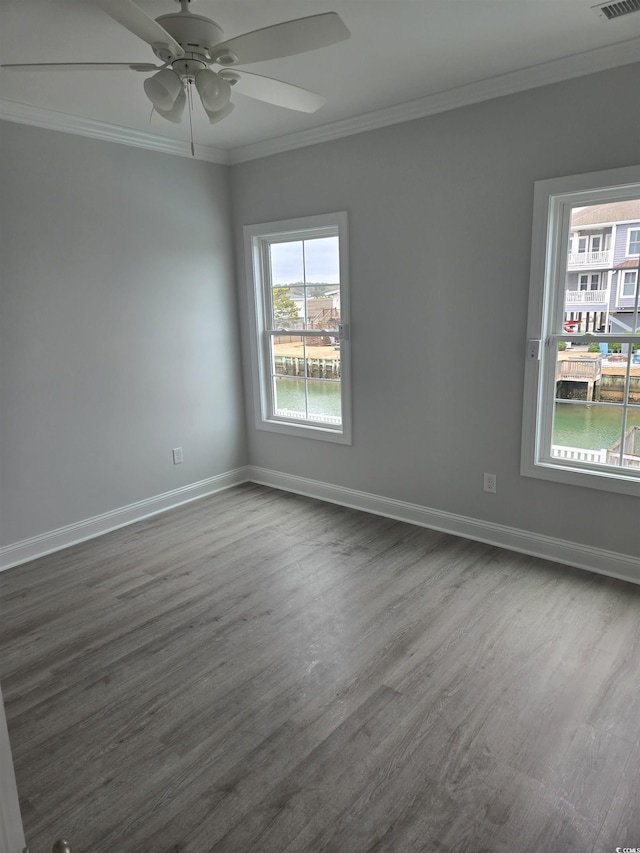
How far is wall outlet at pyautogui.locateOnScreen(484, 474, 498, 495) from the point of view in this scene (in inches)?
137

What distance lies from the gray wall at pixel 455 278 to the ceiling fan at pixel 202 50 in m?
1.39

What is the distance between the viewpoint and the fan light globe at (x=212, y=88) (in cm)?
205

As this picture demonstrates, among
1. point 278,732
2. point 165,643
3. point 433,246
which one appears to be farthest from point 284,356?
point 278,732

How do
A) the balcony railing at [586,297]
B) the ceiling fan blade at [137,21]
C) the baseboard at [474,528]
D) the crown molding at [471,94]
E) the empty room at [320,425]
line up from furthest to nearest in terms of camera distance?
the baseboard at [474,528] → the balcony railing at [586,297] → the crown molding at [471,94] → the empty room at [320,425] → the ceiling fan blade at [137,21]

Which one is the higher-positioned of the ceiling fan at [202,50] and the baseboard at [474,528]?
the ceiling fan at [202,50]

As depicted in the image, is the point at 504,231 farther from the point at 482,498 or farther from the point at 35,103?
the point at 35,103

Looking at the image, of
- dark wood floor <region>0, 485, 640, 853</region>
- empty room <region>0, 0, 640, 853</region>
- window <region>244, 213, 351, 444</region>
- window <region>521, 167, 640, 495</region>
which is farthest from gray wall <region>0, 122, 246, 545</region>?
window <region>521, 167, 640, 495</region>

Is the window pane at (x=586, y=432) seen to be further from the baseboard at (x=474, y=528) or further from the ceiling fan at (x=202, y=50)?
the ceiling fan at (x=202, y=50)

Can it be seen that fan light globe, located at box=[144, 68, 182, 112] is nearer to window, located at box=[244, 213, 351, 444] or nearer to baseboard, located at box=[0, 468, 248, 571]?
window, located at box=[244, 213, 351, 444]

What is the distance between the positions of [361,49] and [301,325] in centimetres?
209

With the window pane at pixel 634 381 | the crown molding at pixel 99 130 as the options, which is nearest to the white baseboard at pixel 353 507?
the window pane at pixel 634 381

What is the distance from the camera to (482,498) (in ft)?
11.7

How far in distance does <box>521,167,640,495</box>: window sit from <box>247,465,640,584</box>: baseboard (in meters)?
0.40

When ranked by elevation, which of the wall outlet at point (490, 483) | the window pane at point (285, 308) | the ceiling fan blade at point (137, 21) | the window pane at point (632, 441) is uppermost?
the ceiling fan blade at point (137, 21)
